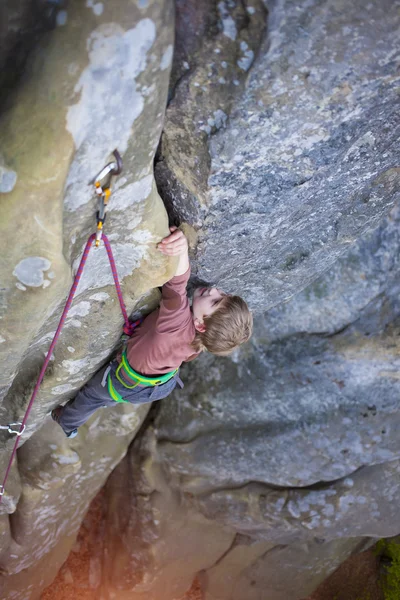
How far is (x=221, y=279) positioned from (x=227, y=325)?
35 centimetres

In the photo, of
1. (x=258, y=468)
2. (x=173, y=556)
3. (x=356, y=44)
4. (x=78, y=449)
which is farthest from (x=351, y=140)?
(x=173, y=556)

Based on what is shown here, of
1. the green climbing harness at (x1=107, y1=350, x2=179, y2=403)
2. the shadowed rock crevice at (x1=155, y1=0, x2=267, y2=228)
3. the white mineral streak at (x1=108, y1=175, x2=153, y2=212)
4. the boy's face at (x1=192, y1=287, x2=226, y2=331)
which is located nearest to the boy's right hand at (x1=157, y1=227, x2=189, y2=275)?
the shadowed rock crevice at (x1=155, y1=0, x2=267, y2=228)

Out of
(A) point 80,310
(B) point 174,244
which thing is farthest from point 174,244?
(A) point 80,310

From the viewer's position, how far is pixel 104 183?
157 centimetres

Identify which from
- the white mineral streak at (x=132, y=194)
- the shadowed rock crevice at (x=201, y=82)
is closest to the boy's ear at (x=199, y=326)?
the shadowed rock crevice at (x=201, y=82)

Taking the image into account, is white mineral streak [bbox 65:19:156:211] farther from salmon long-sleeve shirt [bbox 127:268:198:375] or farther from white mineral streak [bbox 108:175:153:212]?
salmon long-sleeve shirt [bbox 127:268:198:375]

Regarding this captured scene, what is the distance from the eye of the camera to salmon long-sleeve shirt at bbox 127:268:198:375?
2.18 meters

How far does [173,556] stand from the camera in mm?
4586

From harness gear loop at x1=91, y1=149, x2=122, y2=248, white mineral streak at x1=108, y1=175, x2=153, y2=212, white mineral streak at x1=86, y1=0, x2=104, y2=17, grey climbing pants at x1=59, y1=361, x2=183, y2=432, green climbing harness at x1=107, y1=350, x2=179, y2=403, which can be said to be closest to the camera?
white mineral streak at x1=86, y1=0, x2=104, y2=17

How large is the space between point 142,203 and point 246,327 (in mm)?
760

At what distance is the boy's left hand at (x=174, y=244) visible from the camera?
1.92m

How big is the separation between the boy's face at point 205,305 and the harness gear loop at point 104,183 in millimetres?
746

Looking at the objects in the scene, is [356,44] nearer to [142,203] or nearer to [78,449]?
[142,203]

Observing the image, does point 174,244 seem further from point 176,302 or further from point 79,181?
point 79,181
